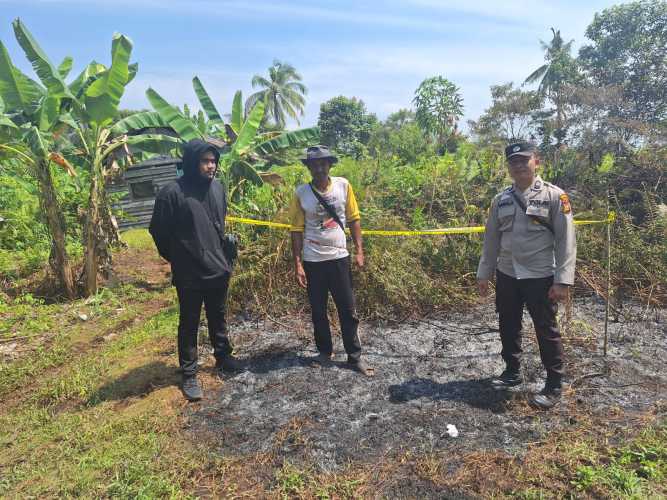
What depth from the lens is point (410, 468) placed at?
2.44 m

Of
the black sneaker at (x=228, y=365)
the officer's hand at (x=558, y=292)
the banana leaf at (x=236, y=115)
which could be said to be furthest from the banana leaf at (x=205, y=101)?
the officer's hand at (x=558, y=292)

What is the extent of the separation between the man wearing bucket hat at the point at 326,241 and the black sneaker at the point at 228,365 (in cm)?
85

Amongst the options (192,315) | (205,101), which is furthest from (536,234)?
(205,101)

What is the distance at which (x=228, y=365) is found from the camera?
3672mm

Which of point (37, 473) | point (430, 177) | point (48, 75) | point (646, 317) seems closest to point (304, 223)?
point (37, 473)

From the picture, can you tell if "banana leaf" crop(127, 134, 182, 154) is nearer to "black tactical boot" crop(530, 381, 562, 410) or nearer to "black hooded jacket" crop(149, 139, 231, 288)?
"black hooded jacket" crop(149, 139, 231, 288)

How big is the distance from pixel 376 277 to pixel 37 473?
3.40 meters

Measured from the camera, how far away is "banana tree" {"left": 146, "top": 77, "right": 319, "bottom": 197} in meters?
7.26

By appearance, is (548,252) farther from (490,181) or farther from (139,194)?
(139,194)

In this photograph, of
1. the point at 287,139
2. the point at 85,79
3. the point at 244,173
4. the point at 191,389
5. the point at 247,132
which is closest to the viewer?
the point at 191,389

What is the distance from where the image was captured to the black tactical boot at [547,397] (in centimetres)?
290

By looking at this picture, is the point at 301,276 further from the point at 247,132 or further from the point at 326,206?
the point at 247,132

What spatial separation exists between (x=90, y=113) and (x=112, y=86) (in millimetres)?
525

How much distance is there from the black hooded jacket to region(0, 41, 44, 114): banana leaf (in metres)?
4.03
